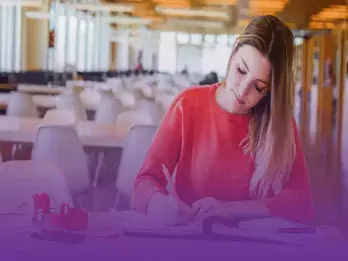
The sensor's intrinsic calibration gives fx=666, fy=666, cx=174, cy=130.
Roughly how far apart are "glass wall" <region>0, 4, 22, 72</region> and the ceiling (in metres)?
1.72

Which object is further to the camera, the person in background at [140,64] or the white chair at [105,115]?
the person in background at [140,64]

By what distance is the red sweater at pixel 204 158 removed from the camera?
188 cm

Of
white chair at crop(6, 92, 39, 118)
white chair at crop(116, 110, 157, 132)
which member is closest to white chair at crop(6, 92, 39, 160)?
white chair at crop(6, 92, 39, 118)

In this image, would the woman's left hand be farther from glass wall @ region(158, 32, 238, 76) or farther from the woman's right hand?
glass wall @ region(158, 32, 238, 76)

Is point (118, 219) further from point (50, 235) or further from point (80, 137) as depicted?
point (80, 137)

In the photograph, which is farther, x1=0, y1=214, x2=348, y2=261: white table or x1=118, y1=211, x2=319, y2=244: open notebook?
x1=118, y1=211, x2=319, y2=244: open notebook

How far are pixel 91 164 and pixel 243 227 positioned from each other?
4149mm

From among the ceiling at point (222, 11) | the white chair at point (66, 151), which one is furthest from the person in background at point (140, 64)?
the white chair at point (66, 151)

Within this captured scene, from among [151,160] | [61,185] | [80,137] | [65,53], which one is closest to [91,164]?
[80,137]

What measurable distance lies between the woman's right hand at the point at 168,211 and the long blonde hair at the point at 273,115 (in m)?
0.27

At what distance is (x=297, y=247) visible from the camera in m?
1.52

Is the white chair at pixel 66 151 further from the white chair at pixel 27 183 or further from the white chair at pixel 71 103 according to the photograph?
the white chair at pixel 71 103

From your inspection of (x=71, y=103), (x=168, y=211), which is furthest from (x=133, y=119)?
(x=168, y=211)

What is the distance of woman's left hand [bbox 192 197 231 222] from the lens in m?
1.74
